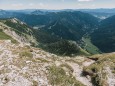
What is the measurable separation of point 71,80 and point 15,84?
44.1 ft

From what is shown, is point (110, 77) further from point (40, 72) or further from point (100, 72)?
point (40, 72)

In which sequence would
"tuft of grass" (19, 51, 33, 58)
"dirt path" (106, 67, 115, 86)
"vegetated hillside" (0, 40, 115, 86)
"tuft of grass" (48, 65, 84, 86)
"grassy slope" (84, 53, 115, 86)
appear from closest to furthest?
"vegetated hillside" (0, 40, 115, 86)
"tuft of grass" (48, 65, 84, 86)
"dirt path" (106, 67, 115, 86)
"grassy slope" (84, 53, 115, 86)
"tuft of grass" (19, 51, 33, 58)

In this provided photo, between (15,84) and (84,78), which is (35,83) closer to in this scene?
(15,84)

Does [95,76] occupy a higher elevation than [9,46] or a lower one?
lower

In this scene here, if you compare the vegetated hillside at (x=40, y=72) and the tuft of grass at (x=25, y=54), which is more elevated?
the tuft of grass at (x=25, y=54)

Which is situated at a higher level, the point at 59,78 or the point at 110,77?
the point at 59,78

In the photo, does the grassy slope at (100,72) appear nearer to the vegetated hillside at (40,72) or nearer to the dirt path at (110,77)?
the vegetated hillside at (40,72)

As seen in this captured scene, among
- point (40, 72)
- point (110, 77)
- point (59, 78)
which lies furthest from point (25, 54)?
point (110, 77)

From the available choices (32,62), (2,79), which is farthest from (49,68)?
(2,79)

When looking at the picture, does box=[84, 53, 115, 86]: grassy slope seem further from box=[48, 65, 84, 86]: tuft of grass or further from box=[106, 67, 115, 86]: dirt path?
box=[48, 65, 84, 86]: tuft of grass

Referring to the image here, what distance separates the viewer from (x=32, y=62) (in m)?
53.7

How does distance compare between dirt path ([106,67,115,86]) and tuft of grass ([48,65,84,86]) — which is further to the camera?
dirt path ([106,67,115,86])

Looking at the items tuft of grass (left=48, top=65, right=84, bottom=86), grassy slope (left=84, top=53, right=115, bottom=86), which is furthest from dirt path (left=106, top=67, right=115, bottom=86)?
tuft of grass (left=48, top=65, right=84, bottom=86)

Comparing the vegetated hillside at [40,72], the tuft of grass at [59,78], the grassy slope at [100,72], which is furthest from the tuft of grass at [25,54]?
the grassy slope at [100,72]
